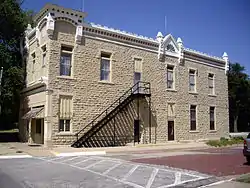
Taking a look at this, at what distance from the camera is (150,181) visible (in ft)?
30.0

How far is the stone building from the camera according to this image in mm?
21281

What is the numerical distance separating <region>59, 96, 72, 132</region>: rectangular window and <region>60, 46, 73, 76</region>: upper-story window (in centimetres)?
202

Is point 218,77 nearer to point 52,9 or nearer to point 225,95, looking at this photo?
point 225,95

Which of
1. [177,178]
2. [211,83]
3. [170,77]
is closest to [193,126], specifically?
[170,77]

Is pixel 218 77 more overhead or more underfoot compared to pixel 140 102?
more overhead

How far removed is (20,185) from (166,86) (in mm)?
21216

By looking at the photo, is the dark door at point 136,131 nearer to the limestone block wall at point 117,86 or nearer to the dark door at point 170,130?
the limestone block wall at point 117,86

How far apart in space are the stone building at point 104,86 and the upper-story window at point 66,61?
8 cm

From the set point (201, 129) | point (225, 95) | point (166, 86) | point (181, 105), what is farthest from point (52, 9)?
point (225, 95)

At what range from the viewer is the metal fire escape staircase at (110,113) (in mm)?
21438

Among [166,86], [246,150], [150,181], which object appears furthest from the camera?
[166,86]

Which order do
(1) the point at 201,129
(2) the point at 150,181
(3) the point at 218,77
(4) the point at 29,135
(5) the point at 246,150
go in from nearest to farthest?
(2) the point at 150,181, (5) the point at 246,150, (4) the point at 29,135, (1) the point at 201,129, (3) the point at 218,77

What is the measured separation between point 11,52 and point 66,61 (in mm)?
9591

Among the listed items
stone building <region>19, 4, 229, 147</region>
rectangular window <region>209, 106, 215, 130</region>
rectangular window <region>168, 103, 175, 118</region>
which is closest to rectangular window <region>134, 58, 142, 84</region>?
stone building <region>19, 4, 229, 147</region>
